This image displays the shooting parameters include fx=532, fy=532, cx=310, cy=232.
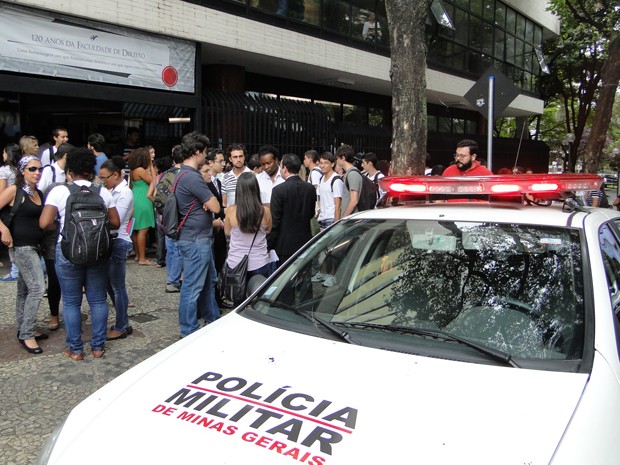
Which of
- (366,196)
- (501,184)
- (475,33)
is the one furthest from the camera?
(475,33)

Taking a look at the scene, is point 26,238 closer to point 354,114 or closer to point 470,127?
point 354,114

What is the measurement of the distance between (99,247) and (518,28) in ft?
68.8

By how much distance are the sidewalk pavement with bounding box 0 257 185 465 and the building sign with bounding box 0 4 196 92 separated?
3.81 metres

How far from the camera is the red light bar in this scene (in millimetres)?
2891

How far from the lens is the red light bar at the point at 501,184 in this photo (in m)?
2.89

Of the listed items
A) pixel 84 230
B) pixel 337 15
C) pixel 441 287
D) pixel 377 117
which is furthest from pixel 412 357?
pixel 377 117

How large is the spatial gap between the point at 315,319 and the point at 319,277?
521mm

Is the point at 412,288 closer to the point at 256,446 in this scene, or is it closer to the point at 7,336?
the point at 256,446

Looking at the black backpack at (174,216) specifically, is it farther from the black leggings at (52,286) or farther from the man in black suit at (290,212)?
the black leggings at (52,286)

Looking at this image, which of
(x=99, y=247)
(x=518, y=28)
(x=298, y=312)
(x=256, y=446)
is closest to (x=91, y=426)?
(x=256, y=446)

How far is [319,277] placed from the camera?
2.99m

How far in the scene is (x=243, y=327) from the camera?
2.53 metres

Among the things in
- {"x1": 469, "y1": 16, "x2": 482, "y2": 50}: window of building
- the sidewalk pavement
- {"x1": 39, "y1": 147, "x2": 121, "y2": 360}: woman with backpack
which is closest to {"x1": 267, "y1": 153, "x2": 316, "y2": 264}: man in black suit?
the sidewalk pavement

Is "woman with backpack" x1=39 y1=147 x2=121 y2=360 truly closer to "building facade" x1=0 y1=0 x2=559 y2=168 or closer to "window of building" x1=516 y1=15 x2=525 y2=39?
"building facade" x1=0 y1=0 x2=559 y2=168
